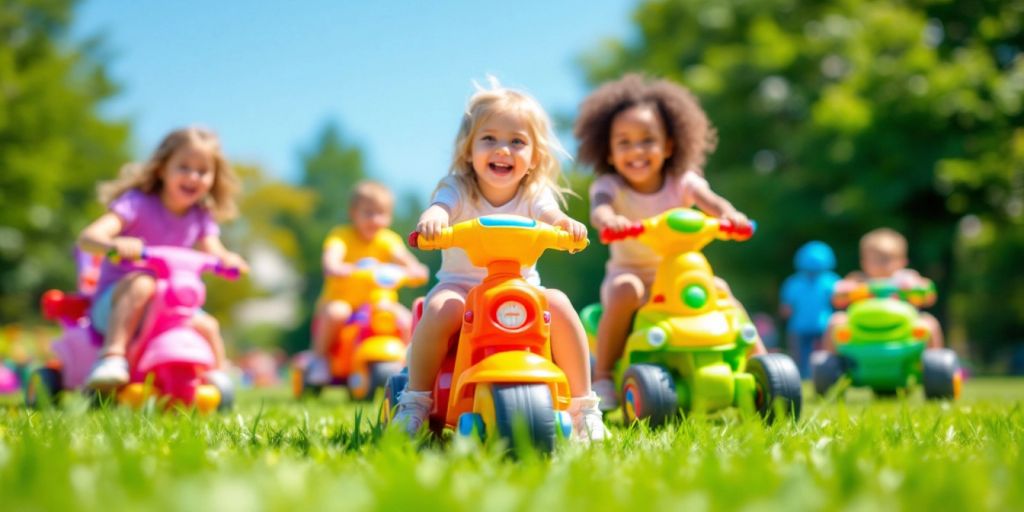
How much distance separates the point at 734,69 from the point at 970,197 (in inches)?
240

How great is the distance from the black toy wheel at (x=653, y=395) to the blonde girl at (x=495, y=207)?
76 centimetres

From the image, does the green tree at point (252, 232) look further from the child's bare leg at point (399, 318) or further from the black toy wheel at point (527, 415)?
the black toy wheel at point (527, 415)

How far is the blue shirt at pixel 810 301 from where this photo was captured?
994 centimetres

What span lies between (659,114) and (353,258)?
12.2 ft

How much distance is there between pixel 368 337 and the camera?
721 cm

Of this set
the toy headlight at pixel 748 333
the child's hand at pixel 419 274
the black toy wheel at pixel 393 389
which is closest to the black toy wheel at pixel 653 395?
the toy headlight at pixel 748 333

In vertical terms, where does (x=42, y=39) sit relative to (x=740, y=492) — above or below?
above

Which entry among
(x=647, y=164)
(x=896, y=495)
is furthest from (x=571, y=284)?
(x=896, y=495)

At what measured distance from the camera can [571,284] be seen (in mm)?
28531

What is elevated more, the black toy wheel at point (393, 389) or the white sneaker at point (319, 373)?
the black toy wheel at point (393, 389)

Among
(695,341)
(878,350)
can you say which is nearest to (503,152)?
(695,341)

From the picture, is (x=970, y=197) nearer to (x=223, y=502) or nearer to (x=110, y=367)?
(x=110, y=367)

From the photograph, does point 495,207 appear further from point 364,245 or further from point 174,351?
point 364,245

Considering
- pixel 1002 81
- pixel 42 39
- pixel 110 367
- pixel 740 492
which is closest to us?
pixel 740 492
